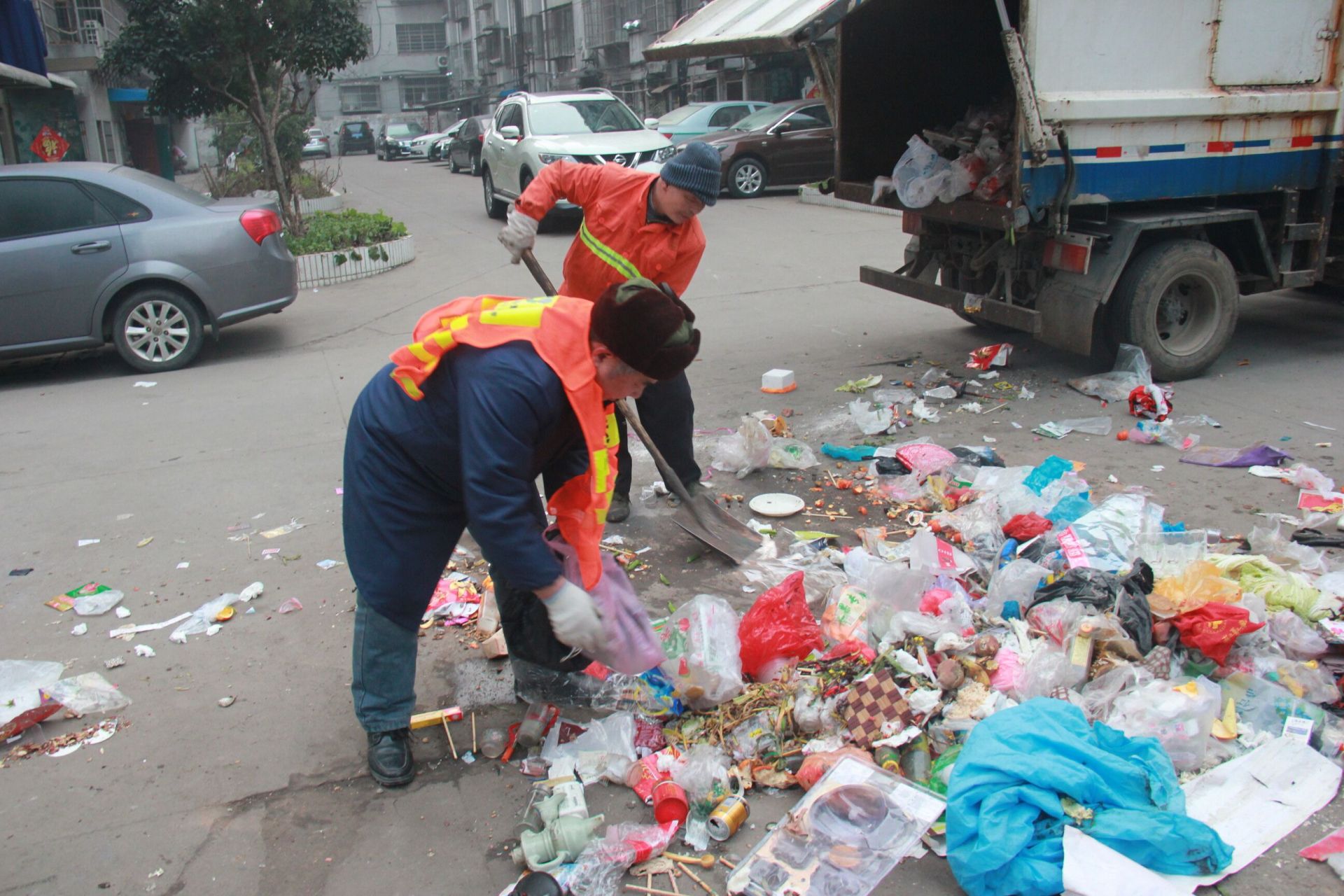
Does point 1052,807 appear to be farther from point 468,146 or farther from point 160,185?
point 468,146

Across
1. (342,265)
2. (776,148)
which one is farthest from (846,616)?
(776,148)

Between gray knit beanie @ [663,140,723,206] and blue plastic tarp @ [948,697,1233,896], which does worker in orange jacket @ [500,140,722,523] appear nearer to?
gray knit beanie @ [663,140,723,206]

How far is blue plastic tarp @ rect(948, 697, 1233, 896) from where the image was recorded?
88.7 inches

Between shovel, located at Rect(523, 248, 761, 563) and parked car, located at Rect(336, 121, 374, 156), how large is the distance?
41.0 meters

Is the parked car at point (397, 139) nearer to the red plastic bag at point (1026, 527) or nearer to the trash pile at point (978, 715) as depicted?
the red plastic bag at point (1026, 527)

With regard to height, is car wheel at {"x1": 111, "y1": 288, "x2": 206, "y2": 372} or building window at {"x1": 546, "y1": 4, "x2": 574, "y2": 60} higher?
building window at {"x1": 546, "y1": 4, "x2": 574, "y2": 60}

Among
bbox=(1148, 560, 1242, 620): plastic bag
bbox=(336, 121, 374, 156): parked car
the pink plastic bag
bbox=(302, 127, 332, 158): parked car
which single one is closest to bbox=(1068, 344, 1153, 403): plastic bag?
bbox=(1148, 560, 1242, 620): plastic bag

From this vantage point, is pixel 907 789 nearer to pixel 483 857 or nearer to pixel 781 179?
pixel 483 857

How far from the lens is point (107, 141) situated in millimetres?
24422

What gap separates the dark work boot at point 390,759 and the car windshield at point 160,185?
5936mm

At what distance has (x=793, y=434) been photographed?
5465mm

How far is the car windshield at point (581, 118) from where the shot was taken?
13.4 m

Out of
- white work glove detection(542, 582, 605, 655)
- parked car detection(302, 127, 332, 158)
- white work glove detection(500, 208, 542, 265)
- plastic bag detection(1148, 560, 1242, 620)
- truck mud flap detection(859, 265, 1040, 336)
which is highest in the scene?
parked car detection(302, 127, 332, 158)

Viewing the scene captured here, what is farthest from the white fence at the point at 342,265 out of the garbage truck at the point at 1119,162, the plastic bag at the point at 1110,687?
the plastic bag at the point at 1110,687
